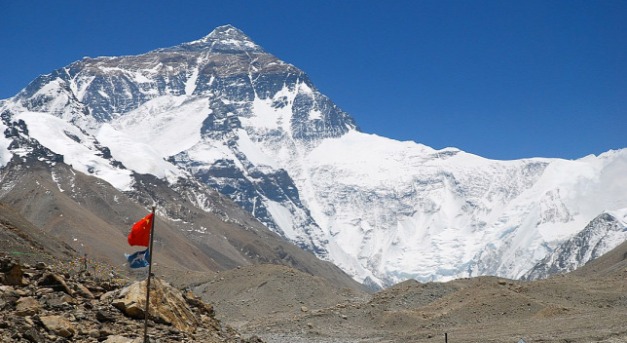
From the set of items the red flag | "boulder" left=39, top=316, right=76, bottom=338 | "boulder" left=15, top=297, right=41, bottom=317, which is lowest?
"boulder" left=39, top=316, right=76, bottom=338

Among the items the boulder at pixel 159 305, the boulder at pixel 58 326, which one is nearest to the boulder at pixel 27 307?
the boulder at pixel 58 326

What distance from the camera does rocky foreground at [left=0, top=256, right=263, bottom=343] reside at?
2809 centimetres

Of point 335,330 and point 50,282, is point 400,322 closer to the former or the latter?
point 335,330

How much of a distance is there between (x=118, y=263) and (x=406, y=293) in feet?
343

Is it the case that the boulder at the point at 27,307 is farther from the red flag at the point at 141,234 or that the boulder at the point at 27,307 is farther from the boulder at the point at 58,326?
the red flag at the point at 141,234

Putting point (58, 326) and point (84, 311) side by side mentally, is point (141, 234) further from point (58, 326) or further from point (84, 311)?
point (84, 311)

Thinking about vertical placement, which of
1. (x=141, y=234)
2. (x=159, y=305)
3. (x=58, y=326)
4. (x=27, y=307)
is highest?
(x=141, y=234)

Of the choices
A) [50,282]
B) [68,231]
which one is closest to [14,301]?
[50,282]

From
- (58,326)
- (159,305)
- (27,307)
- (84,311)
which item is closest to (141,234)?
(58,326)

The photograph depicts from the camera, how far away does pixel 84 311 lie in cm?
3098

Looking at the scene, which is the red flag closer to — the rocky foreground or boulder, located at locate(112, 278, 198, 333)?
the rocky foreground

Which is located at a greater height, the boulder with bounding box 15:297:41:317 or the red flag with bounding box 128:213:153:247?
the red flag with bounding box 128:213:153:247

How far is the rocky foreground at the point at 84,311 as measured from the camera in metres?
28.1

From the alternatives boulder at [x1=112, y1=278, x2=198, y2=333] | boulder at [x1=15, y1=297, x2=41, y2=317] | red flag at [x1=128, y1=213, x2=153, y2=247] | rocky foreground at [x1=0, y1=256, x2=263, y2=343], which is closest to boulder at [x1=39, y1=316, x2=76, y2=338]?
rocky foreground at [x1=0, y1=256, x2=263, y2=343]
